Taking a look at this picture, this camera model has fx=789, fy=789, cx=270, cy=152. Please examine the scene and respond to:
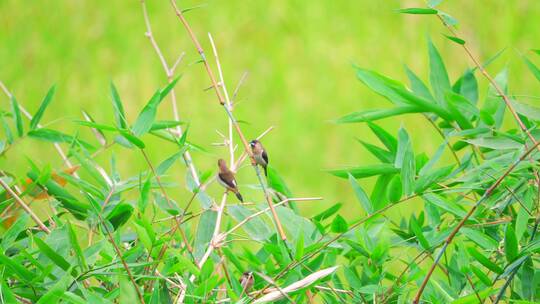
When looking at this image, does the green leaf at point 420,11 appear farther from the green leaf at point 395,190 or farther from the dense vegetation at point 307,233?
the green leaf at point 395,190

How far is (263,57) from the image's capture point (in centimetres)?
357

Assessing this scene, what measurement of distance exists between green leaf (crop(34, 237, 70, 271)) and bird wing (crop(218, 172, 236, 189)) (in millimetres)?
236

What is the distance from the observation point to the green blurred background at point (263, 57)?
3.36 metres

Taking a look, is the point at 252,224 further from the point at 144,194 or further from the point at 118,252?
the point at 118,252

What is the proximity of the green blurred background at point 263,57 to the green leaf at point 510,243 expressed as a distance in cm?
246

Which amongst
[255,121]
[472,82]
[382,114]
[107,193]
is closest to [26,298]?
[107,193]

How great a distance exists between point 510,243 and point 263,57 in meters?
2.84

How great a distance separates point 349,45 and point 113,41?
106 centimetres

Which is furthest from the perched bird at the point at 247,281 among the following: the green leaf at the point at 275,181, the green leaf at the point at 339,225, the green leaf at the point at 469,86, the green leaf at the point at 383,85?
the green leaf at the point at 469,86

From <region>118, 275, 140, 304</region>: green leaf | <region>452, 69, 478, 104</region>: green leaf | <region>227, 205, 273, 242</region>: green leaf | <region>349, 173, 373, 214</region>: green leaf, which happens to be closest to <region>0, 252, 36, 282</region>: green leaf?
<region>118, 275, 140, 304</region>: green leaf

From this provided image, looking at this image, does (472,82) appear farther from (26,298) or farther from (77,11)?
(77,11)

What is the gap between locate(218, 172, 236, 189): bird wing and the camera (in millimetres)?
964

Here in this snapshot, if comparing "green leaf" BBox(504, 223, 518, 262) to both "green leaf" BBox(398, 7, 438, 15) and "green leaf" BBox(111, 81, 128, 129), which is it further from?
"green leaf" BBox(111, 81, 128, 129)

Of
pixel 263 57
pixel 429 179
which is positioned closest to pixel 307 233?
pixel 429 179
